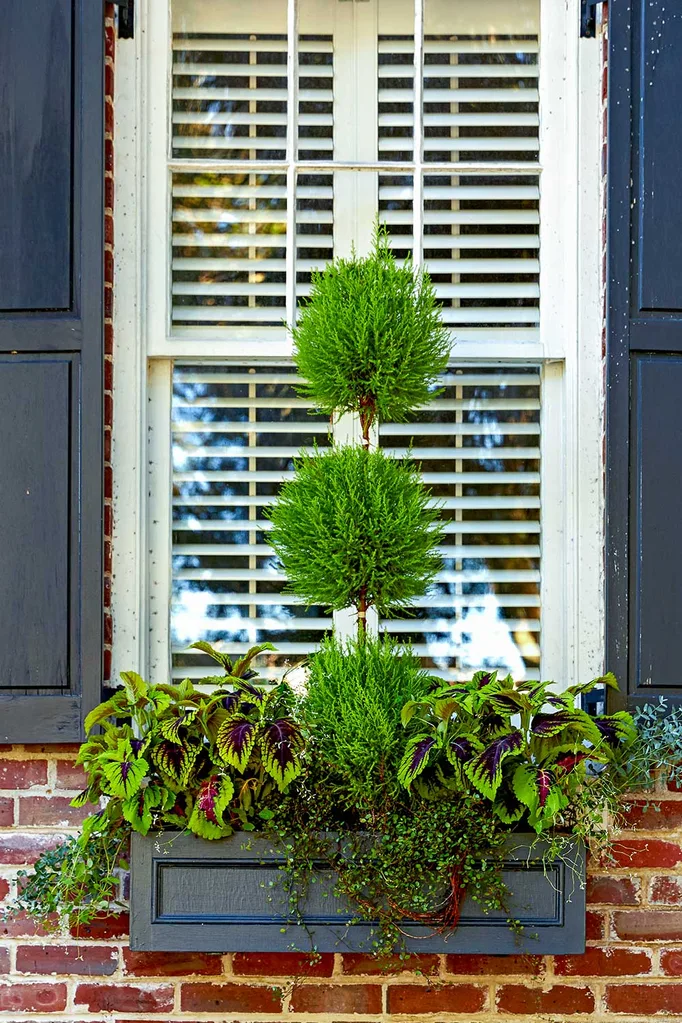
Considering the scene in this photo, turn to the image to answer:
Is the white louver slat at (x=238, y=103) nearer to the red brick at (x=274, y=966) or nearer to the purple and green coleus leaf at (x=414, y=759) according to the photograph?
the purple and green coleus leaf at (x=414, y=759)

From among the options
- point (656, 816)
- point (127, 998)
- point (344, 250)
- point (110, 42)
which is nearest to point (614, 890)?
point (656, 816)

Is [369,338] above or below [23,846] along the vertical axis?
above

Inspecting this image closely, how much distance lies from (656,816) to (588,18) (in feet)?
6.42

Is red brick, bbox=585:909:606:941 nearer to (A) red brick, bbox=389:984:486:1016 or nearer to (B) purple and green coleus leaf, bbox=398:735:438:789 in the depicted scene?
(A) red brick, bbox=389:984:486:1016

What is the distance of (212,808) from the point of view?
2.15 meters

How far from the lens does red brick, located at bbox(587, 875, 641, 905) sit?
96.1 inches

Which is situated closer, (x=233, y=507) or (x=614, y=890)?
(x=614, y=890)

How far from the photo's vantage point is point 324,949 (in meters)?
2.22

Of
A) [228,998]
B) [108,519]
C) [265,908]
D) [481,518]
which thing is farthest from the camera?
[481,518]

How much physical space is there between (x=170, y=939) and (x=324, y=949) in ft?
1.08

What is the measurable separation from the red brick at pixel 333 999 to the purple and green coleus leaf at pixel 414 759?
626mm

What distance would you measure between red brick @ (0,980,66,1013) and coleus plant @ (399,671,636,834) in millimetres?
1008

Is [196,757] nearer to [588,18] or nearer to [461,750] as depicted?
[461,750]

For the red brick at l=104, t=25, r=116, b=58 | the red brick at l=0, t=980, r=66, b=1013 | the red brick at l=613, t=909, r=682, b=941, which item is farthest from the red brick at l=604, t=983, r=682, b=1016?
the red brick at l=104, t=25, r=116, b=58
